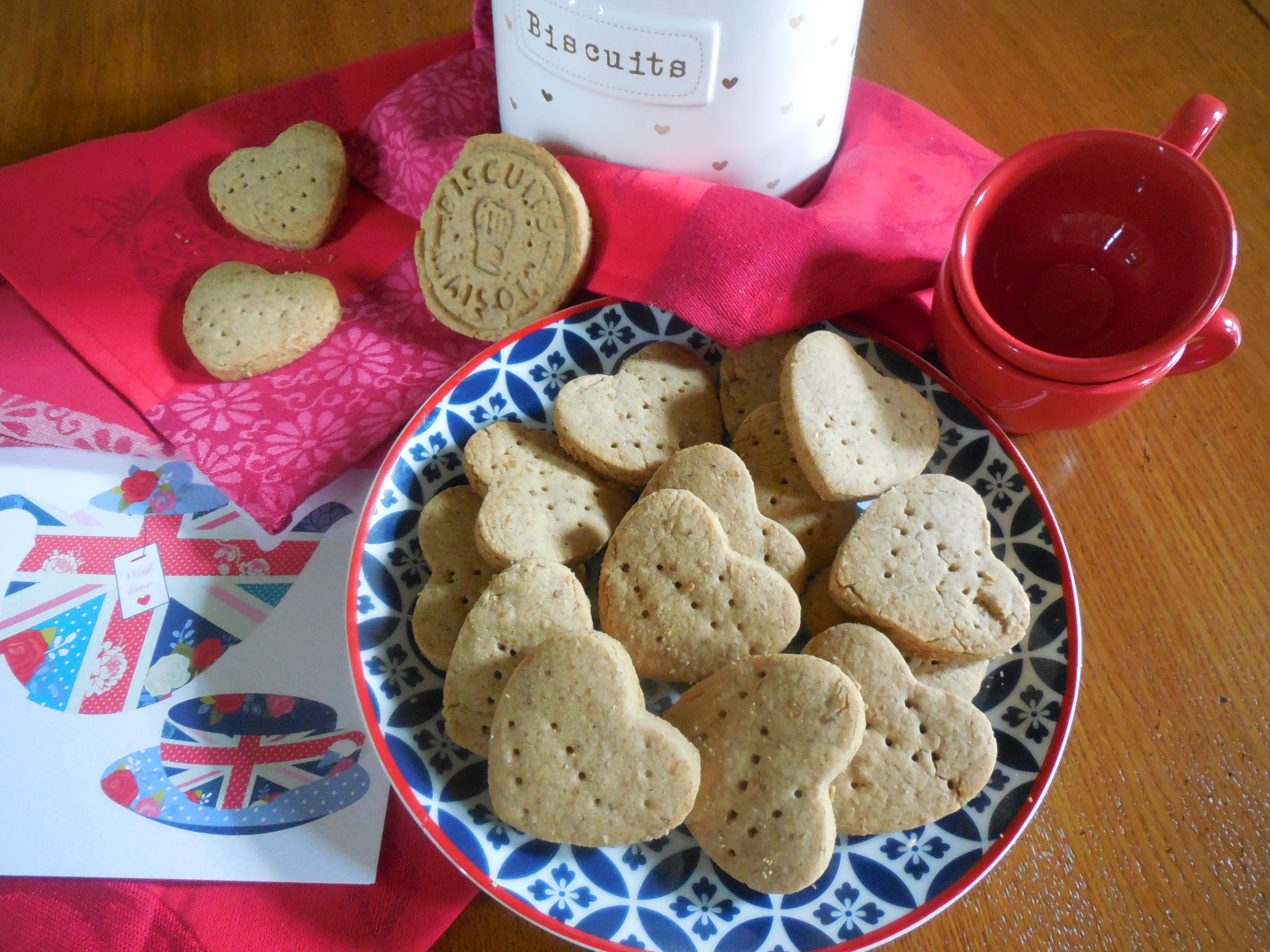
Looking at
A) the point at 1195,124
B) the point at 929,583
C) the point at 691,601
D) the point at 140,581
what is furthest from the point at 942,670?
the point at 140,581

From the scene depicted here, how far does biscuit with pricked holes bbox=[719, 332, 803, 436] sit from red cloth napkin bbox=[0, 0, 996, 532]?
0.06 ft

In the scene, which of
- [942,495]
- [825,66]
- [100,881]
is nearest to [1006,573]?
[942,495]

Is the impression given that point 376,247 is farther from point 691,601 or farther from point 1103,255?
point 1103,255

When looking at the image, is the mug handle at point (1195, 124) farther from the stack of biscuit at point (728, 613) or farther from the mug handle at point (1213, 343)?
the stack of biscuit at point (728, 613)

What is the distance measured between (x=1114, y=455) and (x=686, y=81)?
399 mm

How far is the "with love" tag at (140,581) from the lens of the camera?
604 millimetres

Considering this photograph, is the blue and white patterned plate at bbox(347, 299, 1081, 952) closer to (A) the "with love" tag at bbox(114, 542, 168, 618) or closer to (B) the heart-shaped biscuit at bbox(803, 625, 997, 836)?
(B) the heart-shaped biscuit at bbox(803, 625, 997, 836)

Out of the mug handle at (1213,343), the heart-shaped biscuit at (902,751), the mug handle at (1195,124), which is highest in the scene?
the mug handle at (1195,124)

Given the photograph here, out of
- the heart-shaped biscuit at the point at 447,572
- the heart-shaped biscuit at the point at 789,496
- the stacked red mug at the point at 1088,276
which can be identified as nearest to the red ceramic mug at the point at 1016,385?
the stacked red mug at the point at 1088,276

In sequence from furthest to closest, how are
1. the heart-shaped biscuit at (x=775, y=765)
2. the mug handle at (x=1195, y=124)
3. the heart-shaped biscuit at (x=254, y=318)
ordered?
the heart-shaped biscuit at (x=254, y=318) → the mug handle at (x=1195, y=124) → the heart-shaped biscuit at (x=775, y=765)

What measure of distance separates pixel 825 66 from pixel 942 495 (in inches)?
11.1

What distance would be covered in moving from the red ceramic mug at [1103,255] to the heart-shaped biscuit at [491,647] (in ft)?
1.05

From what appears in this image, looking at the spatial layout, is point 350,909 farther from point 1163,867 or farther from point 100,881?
point 1163,867

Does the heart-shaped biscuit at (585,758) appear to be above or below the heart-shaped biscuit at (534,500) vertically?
below
